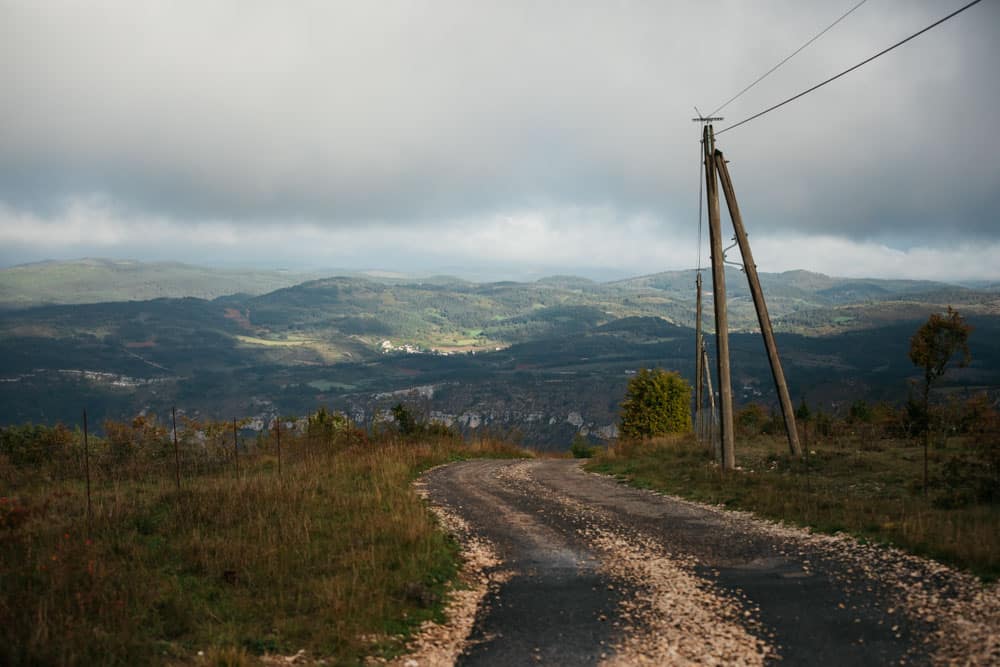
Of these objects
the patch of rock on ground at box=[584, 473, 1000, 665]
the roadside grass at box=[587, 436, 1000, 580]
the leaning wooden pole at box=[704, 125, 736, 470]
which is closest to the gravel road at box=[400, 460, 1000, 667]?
the patch of rock on ground at box=[584, 473, 1000, 665]

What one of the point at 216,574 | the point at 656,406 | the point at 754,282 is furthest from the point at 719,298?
the point at 656,406

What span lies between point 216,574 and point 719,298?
16.3m

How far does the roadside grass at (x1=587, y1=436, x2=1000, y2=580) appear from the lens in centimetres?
1064

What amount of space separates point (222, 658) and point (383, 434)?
84.0 feet

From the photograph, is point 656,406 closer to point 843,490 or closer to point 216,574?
point 843,490

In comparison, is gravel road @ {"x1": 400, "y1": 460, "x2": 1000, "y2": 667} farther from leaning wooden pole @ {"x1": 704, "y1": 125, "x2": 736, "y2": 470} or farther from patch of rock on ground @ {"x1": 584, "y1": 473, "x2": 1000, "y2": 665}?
leaning wooden pole @ {"x1": 704, "y1": 125, "x2": 736, "y2": 470}

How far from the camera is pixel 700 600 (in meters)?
9.34

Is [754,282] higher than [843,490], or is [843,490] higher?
[754,282]

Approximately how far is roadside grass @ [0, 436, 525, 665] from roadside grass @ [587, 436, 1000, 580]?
743 centimetres

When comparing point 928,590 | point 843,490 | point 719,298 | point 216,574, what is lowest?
point 843,490

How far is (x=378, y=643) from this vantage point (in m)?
8.12

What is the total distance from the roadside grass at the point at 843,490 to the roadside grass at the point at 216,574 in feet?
24.4

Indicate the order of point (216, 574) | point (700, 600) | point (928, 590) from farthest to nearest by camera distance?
point (216, 574)
point (700, 600)
point (928, 590)

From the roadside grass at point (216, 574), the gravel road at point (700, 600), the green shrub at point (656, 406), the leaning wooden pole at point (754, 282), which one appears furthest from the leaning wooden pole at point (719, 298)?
the green shrub at point (656, 406)
